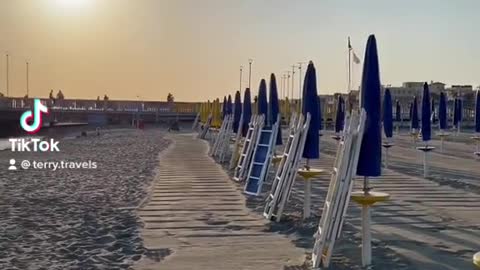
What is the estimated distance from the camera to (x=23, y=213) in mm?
10742

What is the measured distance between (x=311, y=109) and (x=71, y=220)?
413 centimetres

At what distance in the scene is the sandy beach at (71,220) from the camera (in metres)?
7.28

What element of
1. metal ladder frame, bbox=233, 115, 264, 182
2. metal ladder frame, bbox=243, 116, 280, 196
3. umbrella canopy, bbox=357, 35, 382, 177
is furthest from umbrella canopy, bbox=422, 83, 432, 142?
umbrella canopy, bbox=357, 35, 382, 177

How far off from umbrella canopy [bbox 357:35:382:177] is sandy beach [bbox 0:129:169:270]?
9.18 feet

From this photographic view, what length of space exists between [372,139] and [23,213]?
21.7 feet

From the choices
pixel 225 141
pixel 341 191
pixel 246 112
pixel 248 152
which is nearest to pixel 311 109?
pixel 341 191

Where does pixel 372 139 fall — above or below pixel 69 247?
above

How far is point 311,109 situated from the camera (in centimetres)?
968

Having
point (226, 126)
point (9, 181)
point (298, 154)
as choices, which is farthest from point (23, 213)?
point (226, 126)

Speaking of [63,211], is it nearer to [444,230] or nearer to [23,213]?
[23,213]

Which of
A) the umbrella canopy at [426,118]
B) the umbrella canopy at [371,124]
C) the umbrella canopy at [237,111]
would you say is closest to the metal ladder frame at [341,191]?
the umbrella canopy at [371,124]

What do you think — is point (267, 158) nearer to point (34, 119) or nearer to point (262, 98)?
point (262, 98)

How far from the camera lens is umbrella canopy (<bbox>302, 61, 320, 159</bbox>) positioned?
31.9 ft

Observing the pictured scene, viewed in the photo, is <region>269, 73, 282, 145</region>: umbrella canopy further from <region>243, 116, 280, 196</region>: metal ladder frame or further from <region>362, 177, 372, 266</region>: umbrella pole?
<region>362, 177, 372, 266</region>: umbrella pole
